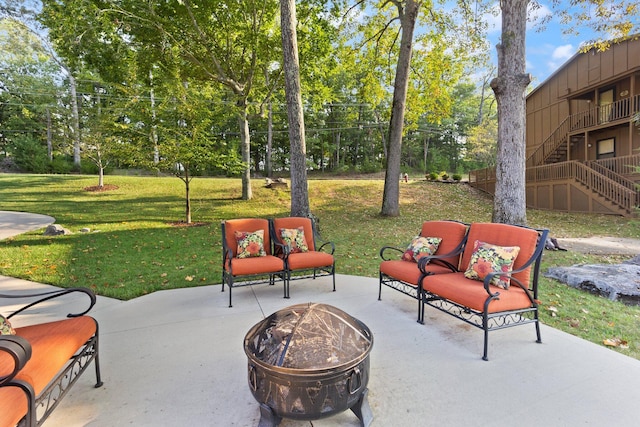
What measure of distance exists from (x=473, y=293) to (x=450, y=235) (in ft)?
3.84

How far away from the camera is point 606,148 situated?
52.3 ft

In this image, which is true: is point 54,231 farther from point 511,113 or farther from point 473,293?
point 511,113

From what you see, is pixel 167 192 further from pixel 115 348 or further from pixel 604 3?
pixel 604 3

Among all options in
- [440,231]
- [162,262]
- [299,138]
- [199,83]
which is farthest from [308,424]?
[199,83]

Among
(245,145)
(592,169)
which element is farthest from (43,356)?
(592,169)

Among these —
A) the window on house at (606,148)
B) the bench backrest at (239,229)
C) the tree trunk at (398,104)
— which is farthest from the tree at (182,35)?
the window on house at (606,148)

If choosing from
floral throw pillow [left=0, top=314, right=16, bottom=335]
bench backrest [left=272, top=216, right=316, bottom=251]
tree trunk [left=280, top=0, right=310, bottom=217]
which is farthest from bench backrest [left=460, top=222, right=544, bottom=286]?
tree trunk [left=280, top=0, right=310, bottom=217]

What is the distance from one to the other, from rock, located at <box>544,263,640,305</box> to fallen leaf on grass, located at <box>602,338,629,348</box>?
5.42 ft

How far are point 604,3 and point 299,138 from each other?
8.91 metres

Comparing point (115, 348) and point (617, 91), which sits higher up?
point (617, 91)

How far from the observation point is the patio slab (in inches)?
81.7

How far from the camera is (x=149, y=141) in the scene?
32.0 feet

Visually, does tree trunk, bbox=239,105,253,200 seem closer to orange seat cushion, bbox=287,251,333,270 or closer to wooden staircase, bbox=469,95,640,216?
orange seat cushion, bbox=287,251,333,270

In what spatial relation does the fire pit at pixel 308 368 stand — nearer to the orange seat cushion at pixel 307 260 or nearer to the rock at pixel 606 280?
the orange seat cushion at pixel 307 260
